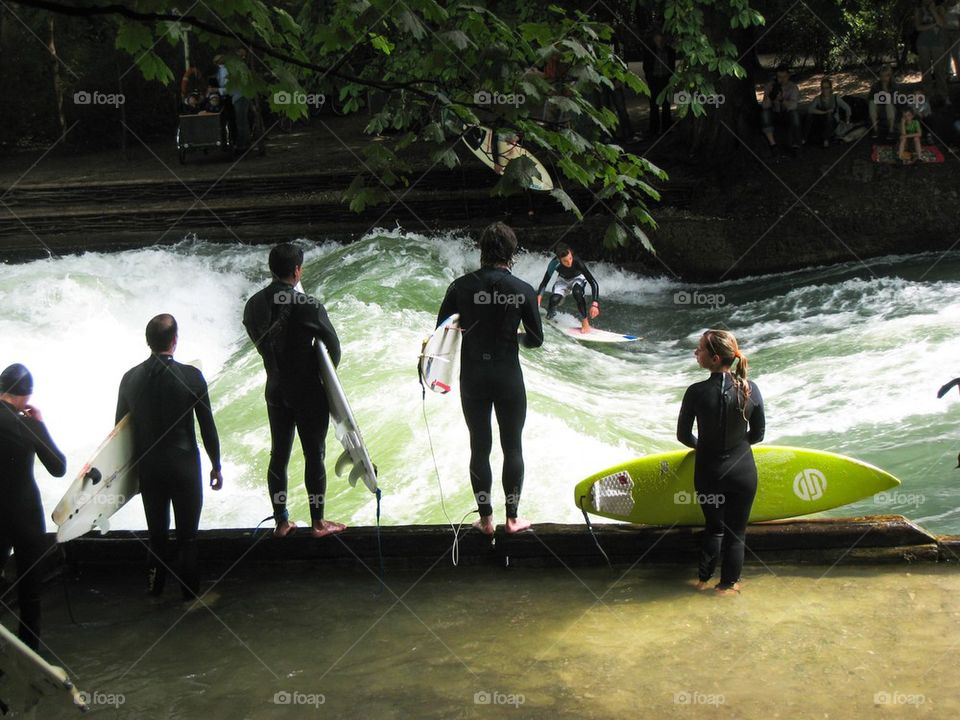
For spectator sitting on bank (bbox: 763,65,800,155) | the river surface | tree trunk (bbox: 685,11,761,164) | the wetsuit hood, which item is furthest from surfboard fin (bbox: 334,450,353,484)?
spectator sitting on bank (bbox: 763,65,800,155)

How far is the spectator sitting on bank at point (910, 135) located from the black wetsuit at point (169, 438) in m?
13.6

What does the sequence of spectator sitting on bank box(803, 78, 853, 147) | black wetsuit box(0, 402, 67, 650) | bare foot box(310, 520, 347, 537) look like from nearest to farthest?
black wetsuit box(0, 402, 67, 650) < bare foot box(310, 520, 347, 537) < spectator sitting on bank box(803, 78, 853, 147)

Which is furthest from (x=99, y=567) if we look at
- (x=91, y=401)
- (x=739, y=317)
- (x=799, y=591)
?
(x=739, y=317)

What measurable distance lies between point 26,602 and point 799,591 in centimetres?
365

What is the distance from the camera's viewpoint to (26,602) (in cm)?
511

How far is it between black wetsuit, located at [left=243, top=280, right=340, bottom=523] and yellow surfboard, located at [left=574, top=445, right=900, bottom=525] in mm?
1479

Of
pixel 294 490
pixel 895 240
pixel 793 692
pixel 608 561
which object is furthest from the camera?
pixel 895 240

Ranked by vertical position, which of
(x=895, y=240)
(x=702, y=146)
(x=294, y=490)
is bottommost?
(x=294, y=490)

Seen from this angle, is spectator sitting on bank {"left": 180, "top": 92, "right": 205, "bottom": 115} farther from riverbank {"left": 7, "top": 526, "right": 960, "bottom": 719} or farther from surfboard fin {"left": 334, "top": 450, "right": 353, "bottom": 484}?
surfboard fin {"left": 334, "top": 450, "right": 353, "bottom": 484}

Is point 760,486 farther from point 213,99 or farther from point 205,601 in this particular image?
point 213,99

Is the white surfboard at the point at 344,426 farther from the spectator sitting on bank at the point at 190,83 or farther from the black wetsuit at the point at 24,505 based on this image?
the spectator sitting on bank at the point at 190,83

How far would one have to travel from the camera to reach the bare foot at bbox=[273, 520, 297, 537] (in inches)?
232

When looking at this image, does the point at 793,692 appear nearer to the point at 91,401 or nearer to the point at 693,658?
the point at 693,658

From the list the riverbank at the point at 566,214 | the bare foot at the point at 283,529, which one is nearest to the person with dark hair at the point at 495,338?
the bare foot at the point at 283,529
